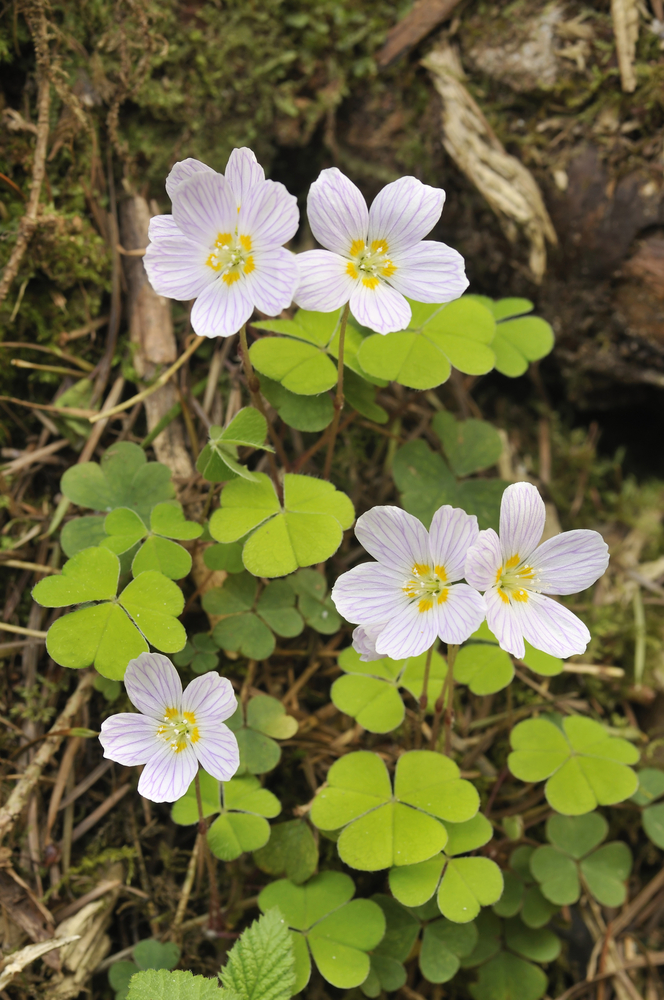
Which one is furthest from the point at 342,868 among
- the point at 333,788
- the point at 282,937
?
the point at 282,937

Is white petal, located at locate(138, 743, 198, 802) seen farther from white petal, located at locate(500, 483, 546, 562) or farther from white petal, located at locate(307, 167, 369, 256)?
white petal, located at locate(307, 167, 369, 256)

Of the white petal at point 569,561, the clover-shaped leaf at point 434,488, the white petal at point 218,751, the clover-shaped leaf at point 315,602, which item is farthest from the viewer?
the clover-shaped leaf at point 434,488

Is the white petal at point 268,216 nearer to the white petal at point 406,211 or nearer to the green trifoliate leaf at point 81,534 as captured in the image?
the white petal at point 406,211

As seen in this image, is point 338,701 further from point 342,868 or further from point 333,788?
point 342,868

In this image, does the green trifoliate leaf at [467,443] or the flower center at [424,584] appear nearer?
the flower center at [424,584]

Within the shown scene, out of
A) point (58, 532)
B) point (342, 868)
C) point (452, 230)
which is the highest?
point (452, 230)

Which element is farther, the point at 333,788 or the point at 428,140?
the point at 428,140

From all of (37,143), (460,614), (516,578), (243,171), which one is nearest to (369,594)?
(460,614)

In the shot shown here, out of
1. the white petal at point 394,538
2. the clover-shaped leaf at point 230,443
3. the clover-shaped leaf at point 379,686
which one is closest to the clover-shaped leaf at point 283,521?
the clover-shaped leaf at point 230,443
